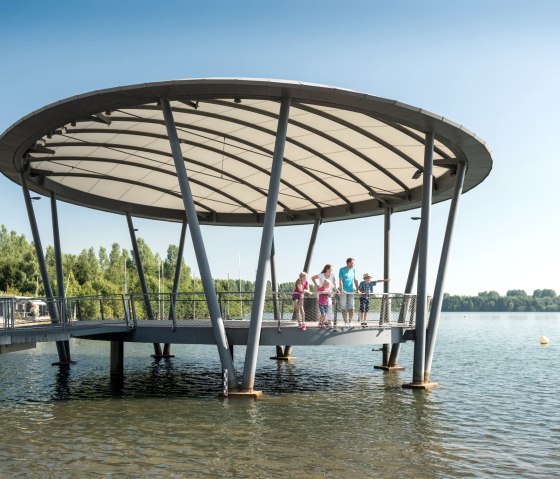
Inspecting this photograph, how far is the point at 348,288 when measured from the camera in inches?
869

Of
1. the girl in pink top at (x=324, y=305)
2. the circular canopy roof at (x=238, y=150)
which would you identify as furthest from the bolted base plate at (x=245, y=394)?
the circular canopy roof at (x=238, y=150)

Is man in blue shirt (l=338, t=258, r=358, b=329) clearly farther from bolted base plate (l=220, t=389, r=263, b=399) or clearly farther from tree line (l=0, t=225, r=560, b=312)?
tree line (l=0, t=225, r=560, b=312)

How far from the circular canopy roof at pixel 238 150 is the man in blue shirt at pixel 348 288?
4813mm

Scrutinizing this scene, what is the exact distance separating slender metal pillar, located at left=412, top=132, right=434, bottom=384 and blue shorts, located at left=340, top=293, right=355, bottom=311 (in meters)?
2.30

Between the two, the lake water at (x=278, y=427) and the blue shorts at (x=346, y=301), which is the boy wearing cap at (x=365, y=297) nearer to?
the blue shorts at (x=346, y=301)

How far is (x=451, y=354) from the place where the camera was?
46062mm

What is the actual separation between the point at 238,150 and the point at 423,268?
927cm

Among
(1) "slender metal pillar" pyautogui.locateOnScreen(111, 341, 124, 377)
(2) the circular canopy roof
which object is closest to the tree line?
(2) the circular canopy roof

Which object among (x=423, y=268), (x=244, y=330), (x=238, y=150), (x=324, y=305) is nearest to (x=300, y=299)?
(x=324, y=305)

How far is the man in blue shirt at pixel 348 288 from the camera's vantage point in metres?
21.2

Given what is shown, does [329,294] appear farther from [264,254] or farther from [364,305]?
[264,254]

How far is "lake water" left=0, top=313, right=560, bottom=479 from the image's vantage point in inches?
510

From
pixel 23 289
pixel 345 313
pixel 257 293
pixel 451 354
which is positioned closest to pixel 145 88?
pixel 257 293

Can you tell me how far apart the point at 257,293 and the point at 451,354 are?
29.9 metres
